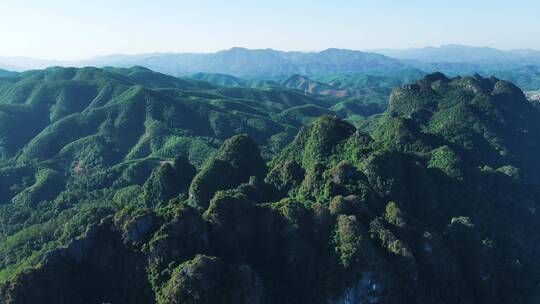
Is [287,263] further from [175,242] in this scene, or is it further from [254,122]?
[254,122]

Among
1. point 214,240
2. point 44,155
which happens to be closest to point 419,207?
point 214,240

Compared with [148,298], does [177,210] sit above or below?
above

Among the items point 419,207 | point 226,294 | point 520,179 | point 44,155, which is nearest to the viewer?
point 226,294

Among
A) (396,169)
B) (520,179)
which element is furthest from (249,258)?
(520,179)

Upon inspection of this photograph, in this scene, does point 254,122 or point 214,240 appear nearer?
point 214,240

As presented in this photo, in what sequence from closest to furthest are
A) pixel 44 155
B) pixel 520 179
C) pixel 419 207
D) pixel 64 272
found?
pixel 64 272 → pixel 419 207 → pixel 520 179 → pixel 44 155

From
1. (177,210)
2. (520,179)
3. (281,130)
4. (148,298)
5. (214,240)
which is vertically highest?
(177,210)
